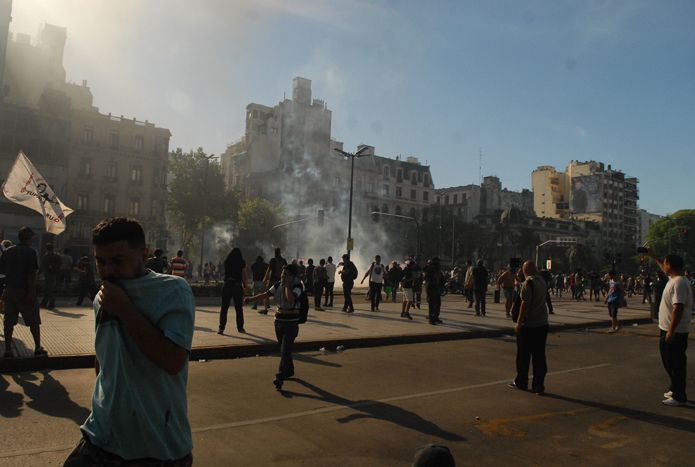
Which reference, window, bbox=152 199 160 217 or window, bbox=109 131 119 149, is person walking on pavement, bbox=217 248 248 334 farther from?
window, bbox=109 131 119 149

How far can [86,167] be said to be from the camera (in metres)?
50.7

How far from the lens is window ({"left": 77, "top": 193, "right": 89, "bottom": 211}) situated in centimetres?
4953

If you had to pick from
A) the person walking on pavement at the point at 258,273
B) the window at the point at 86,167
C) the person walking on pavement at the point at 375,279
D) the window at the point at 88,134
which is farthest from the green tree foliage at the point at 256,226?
the person walking on pavement at the point at 375,279

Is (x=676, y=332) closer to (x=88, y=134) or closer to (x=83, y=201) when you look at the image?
(x=83, y=201)

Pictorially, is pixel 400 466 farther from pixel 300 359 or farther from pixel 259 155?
pixel 259 155

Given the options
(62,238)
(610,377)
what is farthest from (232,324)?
(62,238)

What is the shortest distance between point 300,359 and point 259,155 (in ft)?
238

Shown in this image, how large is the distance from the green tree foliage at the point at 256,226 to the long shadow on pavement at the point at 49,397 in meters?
50.4

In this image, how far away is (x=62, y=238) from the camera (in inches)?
1800

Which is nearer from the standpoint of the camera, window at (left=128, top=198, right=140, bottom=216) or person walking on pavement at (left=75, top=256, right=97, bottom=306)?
person walking on pavement at (left=75, top=256, right=97, bottom=306)

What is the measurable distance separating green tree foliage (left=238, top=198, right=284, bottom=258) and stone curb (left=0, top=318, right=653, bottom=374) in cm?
4562

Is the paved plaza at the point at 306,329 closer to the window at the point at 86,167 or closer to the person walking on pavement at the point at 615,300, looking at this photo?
the person walking on pavement at the point at 615,300

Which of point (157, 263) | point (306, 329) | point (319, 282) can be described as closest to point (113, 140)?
point (319, 282)

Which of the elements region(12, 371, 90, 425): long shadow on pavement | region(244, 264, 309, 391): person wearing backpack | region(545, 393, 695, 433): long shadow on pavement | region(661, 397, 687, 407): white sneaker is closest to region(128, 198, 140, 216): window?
region(12, 371, 90, 425): long shadow on pavement
